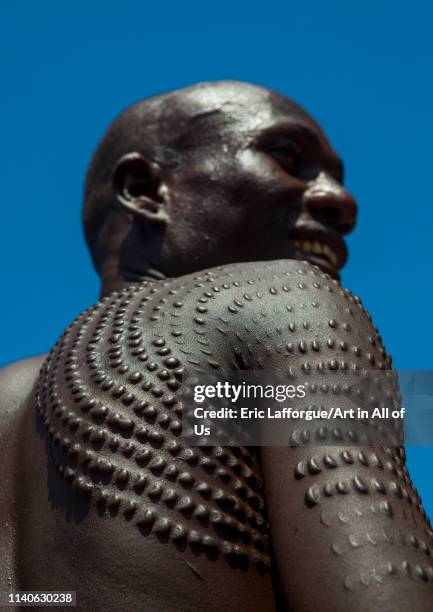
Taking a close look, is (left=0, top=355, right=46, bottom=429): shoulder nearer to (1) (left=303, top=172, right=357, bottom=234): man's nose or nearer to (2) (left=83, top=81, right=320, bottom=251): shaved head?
(2) (left=83, top=81, right=320, bottom=251): shaved head

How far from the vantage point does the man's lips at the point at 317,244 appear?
3.26 metres

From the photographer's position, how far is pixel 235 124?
342cm

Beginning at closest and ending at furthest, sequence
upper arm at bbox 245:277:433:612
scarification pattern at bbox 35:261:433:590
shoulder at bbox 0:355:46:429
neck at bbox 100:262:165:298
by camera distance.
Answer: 1. upper arm at bbox 245:277:433:612
2. scarification pattern at bbox 35:261:433:590
3. shoulder at bbox 0:355:46:429
4. neck at bbox 100:262:165:298

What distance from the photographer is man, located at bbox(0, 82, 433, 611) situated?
75.6 inches

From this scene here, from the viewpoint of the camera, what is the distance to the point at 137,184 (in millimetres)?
3408

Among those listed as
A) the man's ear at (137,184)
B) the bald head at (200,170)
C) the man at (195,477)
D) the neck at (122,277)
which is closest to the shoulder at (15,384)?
the man at (195,477)

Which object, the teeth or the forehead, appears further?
the forehead

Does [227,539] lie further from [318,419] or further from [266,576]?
[318,419]

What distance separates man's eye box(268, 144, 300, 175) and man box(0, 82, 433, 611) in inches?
38.2

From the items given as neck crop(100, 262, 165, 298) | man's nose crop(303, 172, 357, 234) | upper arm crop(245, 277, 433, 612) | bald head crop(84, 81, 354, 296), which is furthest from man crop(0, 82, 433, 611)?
man's nose crop(303, 172, 357, 234)

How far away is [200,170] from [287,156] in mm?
351

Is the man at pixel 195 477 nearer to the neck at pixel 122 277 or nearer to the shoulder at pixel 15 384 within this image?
the shoulder at pixel 15 384

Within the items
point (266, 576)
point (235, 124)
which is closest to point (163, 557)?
point (266, 576)

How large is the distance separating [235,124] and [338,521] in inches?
75.0
